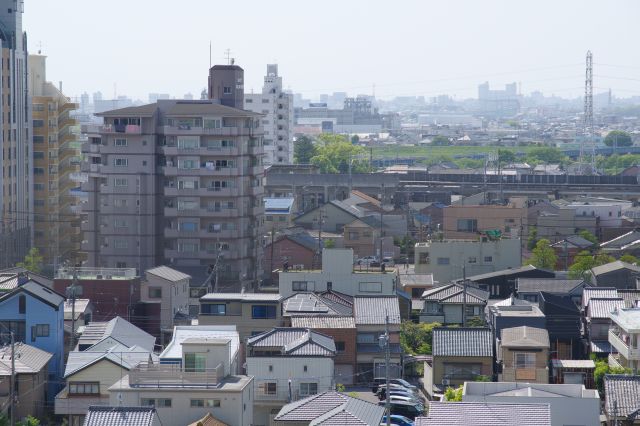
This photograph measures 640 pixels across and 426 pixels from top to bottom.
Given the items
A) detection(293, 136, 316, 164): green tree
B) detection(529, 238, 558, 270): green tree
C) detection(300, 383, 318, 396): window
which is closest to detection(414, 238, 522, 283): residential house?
detection(529, 238, 558, 270): green tree

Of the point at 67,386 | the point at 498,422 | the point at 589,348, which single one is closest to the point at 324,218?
the point at 589,348

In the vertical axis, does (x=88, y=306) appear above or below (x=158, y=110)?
below

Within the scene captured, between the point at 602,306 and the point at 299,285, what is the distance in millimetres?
4459

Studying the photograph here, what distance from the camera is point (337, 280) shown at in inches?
740

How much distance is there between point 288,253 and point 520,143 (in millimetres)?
64516

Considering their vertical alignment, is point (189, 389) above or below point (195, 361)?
below

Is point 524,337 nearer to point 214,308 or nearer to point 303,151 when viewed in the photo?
point 214,308

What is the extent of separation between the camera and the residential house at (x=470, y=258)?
910 inches

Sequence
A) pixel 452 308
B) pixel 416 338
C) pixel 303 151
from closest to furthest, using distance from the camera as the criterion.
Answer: pixel 416 338 < pixel 452 308 < pixel 303 151

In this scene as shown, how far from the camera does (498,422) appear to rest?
9969mm

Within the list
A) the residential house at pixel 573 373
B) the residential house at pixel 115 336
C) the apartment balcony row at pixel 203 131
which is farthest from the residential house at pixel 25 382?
the apartment balcony row at pixel 203 131

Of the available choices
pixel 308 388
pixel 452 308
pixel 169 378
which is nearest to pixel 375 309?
pixel 452 308

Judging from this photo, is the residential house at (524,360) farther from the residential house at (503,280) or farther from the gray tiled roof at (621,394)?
the residential house at (503,280)

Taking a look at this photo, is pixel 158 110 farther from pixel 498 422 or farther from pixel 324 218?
pixel 498 422
